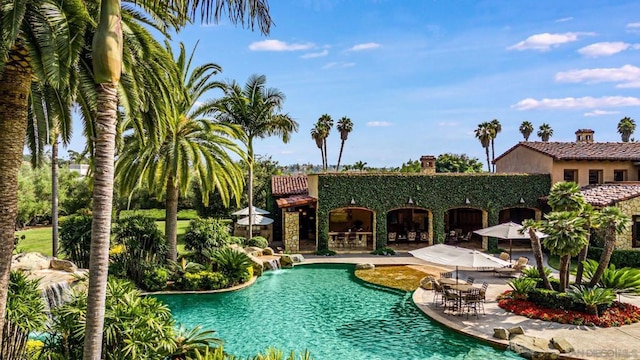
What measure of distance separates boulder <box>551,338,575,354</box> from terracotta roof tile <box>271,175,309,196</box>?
2155 cm

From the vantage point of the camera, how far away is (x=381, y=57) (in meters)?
20.1

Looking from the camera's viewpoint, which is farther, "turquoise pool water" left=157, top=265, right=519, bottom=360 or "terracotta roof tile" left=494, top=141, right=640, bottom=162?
"terracotta roof tile" left=494, top=141, right=640, bottom=162

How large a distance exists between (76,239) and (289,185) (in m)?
16.7

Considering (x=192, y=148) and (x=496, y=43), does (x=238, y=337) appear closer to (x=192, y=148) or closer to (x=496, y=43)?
(x=192, y=148)

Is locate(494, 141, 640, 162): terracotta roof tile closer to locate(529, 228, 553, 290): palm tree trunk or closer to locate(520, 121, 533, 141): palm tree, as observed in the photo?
locate(529, 228, 553, 290): palm tree trunk

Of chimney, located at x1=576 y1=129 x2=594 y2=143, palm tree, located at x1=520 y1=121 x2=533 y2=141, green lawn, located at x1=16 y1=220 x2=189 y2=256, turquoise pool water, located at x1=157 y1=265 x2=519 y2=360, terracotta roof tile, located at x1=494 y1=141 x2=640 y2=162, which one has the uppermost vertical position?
palm tree, located at x1=520 y1=121 x2=533 y2=141

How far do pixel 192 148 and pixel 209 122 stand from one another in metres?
1.57

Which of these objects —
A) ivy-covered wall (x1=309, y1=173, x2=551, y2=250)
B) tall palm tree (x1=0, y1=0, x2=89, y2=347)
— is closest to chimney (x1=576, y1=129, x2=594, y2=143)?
ivy-covered wall (x1=309, y1=173, x2=551, y2=250)

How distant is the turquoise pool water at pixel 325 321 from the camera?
11920 mm

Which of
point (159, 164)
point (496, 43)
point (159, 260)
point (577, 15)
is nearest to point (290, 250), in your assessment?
point (159, 260)

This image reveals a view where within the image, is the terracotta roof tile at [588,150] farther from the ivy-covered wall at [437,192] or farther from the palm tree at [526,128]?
the palm tree at [526,128]

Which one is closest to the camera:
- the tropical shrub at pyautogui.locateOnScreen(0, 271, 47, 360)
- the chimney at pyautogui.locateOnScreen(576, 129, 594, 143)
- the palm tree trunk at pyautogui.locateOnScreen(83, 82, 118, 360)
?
the palm tree trunk at pyautogui.locateOnScreen(83, 82, 118, 360)

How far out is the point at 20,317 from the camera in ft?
30.1

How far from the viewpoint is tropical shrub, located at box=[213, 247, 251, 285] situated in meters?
19.3
